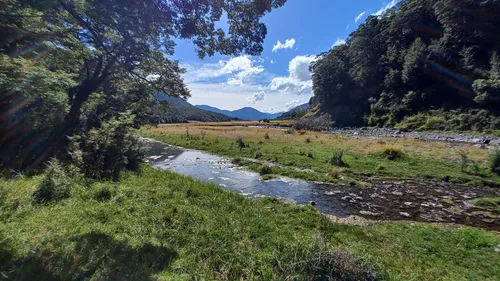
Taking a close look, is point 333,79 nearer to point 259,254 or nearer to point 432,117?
point 432,117

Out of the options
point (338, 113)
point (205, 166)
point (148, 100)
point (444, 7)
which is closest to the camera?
point (148, 100)

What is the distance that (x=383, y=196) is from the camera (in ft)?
37.8

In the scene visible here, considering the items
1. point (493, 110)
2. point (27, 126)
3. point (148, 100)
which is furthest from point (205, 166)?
point (493, 110)

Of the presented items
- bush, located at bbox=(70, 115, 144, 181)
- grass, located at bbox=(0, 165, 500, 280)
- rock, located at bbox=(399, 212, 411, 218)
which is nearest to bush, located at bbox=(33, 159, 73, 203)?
grass, located at bbox=(0, 165, 500, 280)

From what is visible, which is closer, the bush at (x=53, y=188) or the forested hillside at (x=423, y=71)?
the bush at (x=53, y=188)

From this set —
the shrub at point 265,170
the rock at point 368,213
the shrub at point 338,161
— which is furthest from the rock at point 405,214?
the shrub at point 265,170

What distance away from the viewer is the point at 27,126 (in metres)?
11.8

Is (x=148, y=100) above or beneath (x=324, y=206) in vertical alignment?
above

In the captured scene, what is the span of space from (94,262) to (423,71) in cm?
6758

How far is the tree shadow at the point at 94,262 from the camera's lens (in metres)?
3.52

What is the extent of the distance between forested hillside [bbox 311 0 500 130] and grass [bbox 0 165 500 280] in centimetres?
3598

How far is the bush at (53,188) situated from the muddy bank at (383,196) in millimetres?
7451

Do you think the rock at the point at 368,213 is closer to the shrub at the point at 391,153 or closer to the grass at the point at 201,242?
the grass at the point at 201,242

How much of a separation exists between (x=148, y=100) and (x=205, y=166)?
702cm
